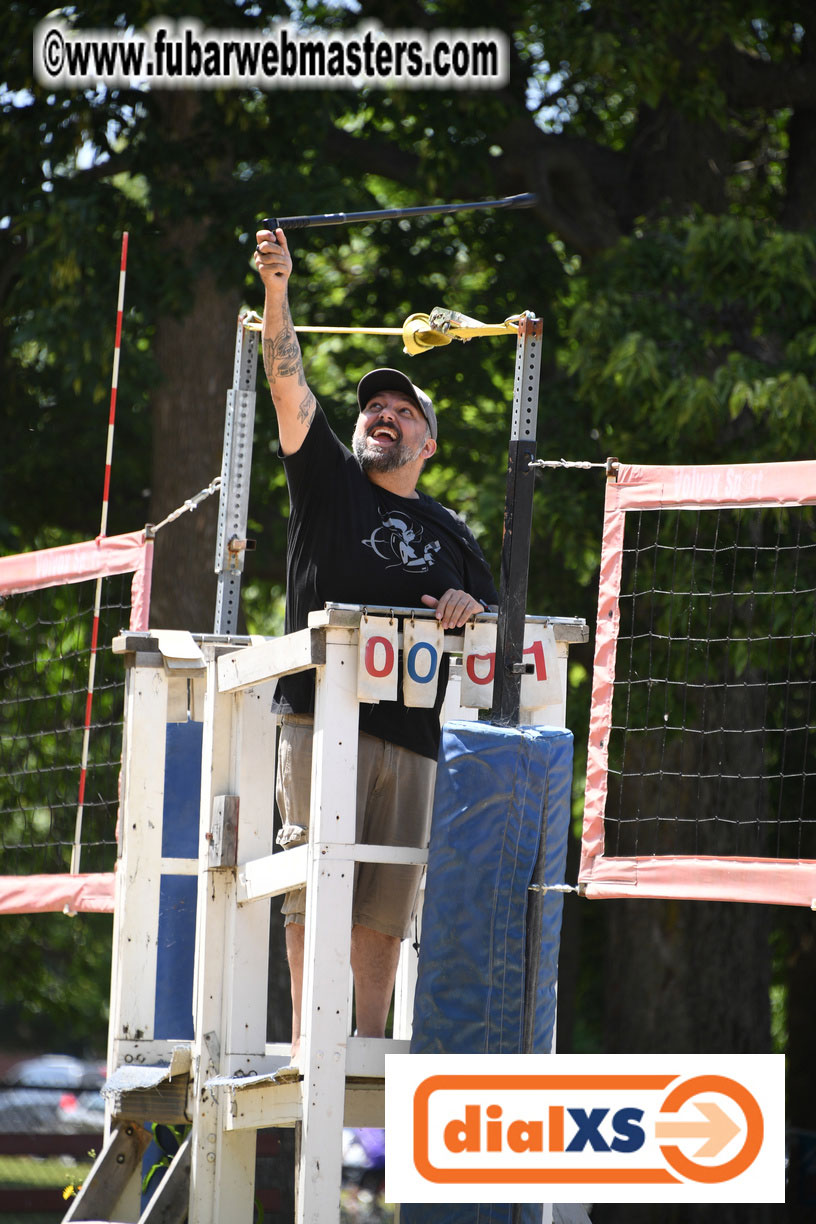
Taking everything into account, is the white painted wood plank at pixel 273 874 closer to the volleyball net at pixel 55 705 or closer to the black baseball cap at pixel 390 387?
the black baseball cap at pixel 390 387

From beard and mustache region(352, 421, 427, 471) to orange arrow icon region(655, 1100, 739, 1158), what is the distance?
186cm

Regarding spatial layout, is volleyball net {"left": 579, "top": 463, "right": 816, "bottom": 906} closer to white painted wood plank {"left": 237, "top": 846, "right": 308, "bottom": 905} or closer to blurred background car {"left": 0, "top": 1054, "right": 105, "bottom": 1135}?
white painted wood plank {"left": 237, "top": 846, "right": 308, "bottom": 905}

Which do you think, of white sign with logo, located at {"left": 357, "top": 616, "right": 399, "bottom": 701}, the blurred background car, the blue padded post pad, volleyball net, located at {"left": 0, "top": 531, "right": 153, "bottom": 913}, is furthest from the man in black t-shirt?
the blurred background car

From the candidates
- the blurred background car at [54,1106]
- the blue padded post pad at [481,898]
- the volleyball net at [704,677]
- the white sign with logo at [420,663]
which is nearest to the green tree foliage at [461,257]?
the volleyball net at [704,677]

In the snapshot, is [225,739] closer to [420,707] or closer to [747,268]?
[420,707]

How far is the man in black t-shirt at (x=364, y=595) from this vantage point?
14.2 ft

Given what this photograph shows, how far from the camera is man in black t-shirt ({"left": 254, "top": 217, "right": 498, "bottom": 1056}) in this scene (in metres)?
4.32

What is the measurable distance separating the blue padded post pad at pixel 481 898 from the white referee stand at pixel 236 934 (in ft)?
0.65

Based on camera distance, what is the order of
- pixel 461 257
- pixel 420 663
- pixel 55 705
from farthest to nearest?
pixel 461 257, pixel 55 705, pixel 420 663

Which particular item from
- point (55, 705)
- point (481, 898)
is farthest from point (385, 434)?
point (55, 705)

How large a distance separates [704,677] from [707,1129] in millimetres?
6118

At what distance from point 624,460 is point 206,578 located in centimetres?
294

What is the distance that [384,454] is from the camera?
4645 millimetres

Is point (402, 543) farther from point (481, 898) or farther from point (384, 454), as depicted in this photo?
point (481, 898)
